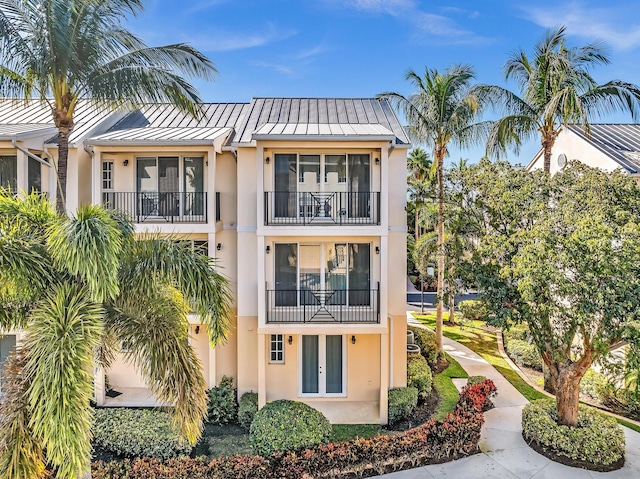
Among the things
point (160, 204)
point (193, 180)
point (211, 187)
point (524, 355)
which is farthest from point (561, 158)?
point (160, 204)

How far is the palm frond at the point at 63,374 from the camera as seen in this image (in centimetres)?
601

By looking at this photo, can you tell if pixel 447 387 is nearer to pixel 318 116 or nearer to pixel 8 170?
pixel 318 116

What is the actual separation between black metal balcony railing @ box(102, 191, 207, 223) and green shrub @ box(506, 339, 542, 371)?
14.2m

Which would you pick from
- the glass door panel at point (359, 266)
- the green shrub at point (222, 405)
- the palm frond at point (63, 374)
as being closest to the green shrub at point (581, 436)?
the glass door panel at point (359, 266)

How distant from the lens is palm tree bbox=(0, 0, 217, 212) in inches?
338

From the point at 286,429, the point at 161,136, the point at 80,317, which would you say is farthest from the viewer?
the point at 161,136

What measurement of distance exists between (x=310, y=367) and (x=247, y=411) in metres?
2.50

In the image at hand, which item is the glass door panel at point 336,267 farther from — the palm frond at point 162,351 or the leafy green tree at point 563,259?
the palm frond at point 162,351

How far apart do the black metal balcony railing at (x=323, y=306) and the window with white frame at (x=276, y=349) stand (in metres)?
1.18

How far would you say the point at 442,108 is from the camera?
15.7 metres

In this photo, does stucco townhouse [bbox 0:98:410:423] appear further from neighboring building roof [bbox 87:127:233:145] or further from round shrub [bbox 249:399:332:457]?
round shrub [bbox 249:399:332:457]

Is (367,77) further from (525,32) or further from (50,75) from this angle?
(50,75)

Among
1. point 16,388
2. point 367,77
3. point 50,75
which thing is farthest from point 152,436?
point 367,77

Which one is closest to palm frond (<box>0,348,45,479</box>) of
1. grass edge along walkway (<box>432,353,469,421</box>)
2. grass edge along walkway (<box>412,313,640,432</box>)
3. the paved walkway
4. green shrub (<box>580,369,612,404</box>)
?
the paved walkway
